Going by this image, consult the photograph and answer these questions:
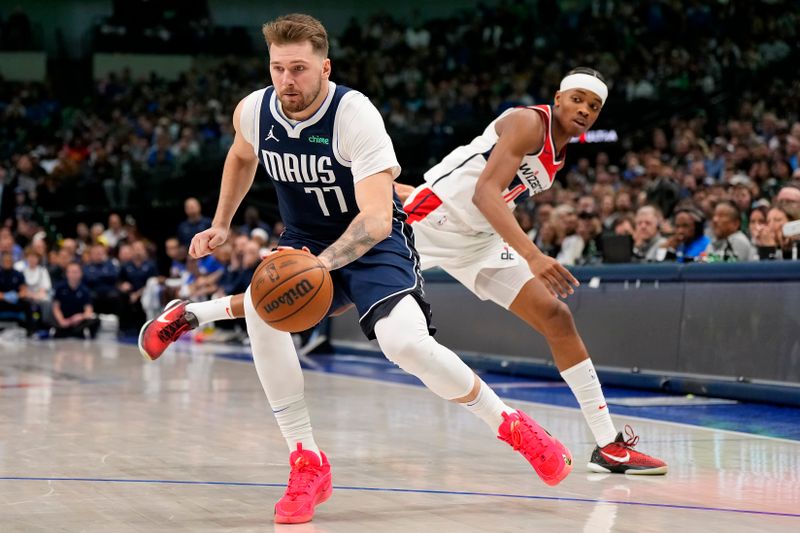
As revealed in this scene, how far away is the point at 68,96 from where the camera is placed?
29.8 m

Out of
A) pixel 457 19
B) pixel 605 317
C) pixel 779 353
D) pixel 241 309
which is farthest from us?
pixel 457 19

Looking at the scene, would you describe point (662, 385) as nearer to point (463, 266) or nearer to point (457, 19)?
point (463, 266)

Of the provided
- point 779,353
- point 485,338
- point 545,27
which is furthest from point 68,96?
point 779,353

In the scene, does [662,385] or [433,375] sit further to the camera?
[662,385]

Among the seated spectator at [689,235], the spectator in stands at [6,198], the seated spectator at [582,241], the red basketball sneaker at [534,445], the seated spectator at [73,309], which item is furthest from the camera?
the spectator in stands at [6,198]

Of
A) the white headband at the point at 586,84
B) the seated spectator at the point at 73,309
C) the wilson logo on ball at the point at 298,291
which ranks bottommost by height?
the seated spectator at the point at 73,309

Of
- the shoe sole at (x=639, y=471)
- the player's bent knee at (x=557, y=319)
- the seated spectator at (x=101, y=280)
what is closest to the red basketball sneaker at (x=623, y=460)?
the shoe sole at (x=639, y=471)

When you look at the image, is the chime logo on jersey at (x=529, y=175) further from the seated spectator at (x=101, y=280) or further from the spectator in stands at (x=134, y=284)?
the seated spectator at (x=101, y=280)

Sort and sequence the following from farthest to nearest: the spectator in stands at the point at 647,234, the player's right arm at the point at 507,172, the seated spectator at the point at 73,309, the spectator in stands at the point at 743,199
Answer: the seated spectator at the point at 73,309 < the spectator in stands at the point at 743,199 < the spectator in stands at the point at 647,234 < the player's right arm at the point at 507,172

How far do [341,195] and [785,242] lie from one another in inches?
214

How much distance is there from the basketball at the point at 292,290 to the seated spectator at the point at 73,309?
14347mm

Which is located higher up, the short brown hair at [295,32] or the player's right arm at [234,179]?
Result: the short brown hair at [295,32]

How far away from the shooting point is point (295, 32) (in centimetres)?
445

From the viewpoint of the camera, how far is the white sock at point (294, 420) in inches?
188
